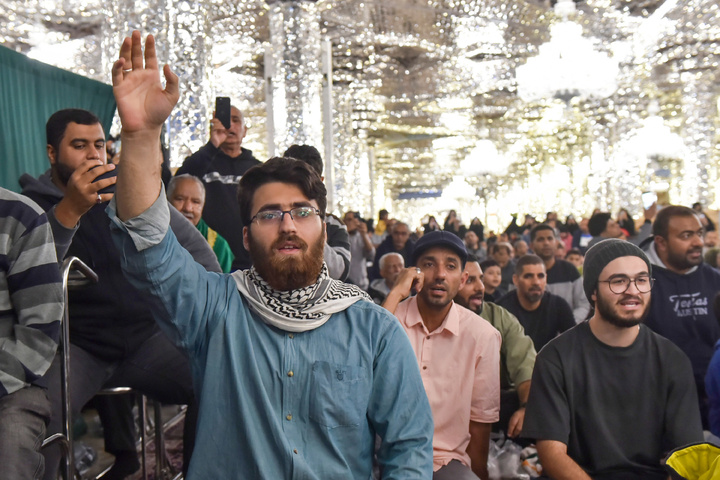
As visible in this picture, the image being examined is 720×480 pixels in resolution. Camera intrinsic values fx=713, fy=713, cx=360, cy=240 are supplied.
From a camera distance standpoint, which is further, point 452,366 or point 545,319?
point 545,319

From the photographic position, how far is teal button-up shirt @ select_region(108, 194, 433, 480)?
5.59 ft

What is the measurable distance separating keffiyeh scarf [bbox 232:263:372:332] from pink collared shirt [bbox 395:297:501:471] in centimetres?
102

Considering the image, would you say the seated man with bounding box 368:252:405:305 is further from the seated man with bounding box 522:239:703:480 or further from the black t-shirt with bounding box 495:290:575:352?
the seated man with bounding box 522:239:703:480

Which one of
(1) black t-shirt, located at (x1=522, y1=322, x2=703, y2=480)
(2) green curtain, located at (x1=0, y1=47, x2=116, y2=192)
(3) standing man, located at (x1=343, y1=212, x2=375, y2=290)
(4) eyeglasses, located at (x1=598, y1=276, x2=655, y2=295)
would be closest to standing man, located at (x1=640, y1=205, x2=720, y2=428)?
(1) black t-shirt, located at (x1=522, y1=322, x2=703, y2=480)

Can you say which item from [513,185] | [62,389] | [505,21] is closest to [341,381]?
[62,389]

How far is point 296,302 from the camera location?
1.80m

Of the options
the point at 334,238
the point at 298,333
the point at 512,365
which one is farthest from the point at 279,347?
the point at 512,365

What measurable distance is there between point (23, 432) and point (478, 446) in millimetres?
1651

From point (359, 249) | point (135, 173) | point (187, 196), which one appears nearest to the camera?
point (135, 173)

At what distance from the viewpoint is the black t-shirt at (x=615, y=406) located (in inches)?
96.0

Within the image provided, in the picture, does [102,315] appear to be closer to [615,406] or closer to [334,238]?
[334,238]

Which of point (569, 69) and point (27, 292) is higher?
point (569, 69)

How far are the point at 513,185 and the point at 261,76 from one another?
57.6 feet

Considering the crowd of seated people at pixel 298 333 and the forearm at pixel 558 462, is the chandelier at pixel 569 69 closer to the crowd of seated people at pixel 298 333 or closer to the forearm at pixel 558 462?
the crowd of seated people at pixel 298 333
